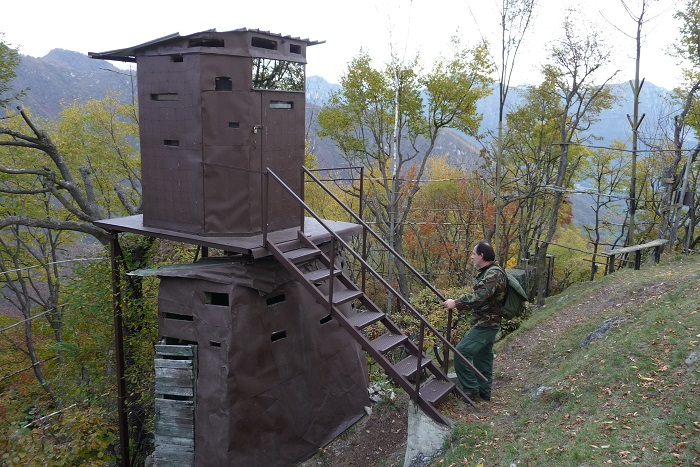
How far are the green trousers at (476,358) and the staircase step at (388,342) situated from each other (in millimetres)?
840

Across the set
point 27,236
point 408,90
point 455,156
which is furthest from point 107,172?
point 455,156

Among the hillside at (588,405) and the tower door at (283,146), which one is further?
the tower door at (283,146)

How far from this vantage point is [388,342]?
7.23m

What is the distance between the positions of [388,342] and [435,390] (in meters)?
0.90

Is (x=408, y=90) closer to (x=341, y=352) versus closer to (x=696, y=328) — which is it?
(x=341, y=352)

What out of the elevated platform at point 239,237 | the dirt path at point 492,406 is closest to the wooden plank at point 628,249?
the dirt path at point 492,406

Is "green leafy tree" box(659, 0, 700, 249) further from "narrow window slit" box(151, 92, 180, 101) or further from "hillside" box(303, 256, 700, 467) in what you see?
"narrow window slit" box(151, 92, 180, 101)

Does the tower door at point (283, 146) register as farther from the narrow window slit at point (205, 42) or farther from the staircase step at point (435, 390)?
the staircase step at point (435, 390)

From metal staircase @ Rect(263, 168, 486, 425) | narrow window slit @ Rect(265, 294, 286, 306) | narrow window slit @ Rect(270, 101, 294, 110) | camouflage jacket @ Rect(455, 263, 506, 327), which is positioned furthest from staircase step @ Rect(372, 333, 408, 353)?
narrow window slit @ Rect(270, 101, 294, 110)

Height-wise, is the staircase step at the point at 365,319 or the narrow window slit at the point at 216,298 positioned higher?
the staircase step at the point at 365,319

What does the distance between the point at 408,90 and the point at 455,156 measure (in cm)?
6171

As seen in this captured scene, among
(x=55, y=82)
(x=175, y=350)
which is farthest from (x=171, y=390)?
(x=55, y=82)

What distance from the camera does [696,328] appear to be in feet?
22.9

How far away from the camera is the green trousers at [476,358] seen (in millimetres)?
7266
